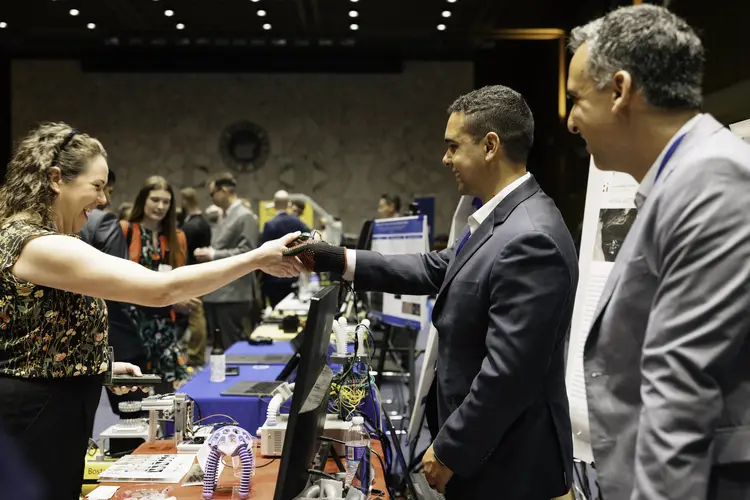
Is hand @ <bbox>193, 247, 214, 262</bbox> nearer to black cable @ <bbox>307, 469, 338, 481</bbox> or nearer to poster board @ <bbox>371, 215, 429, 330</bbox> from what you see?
poster board @ <bbox>371, 215, 429, 330</bbox>

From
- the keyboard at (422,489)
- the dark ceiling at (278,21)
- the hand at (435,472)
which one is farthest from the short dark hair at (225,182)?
the hand at (435,472)

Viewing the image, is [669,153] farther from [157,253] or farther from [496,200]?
[157,253]

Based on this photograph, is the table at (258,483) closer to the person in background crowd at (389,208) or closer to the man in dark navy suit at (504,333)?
the man in dark navy suit at (504,333)

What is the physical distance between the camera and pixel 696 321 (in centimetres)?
89

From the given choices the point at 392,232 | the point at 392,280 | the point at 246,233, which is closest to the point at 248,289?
the point at 246,233

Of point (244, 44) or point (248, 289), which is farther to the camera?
point (244, 44)

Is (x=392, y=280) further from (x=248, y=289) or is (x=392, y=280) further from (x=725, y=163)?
(x=248, y=289)

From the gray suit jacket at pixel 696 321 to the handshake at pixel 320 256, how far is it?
4.20 ft

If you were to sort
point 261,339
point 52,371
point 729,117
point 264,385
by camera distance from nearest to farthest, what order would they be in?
point 52,371 < point 264,385 < point 261,339 < point 729,117

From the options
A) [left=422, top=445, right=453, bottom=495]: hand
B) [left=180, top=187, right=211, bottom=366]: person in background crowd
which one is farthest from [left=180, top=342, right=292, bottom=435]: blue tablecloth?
[left=180, top=187, right=211, bottom=366]: person in background crowd

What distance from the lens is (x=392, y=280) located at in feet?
7.26

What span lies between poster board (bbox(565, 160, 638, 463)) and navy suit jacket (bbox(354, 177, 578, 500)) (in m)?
0.82

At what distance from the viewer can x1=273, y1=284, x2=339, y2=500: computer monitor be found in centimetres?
115

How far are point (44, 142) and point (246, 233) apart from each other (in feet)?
14.2
